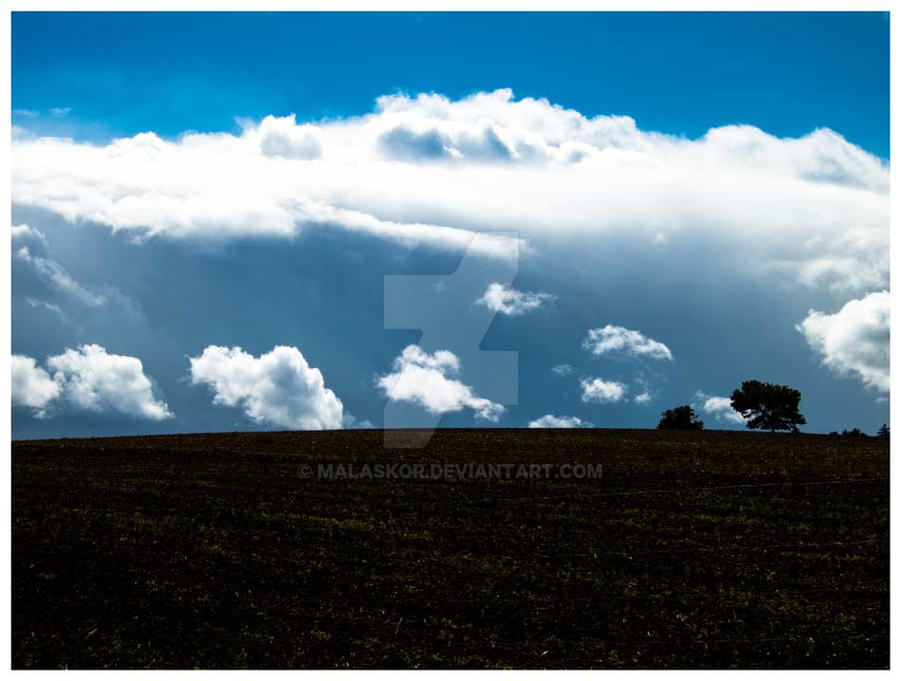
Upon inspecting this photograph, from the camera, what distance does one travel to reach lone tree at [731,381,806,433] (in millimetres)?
69750

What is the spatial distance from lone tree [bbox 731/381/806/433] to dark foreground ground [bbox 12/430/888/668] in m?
42.8

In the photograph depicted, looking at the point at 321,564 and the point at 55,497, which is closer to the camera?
the point at 321,564

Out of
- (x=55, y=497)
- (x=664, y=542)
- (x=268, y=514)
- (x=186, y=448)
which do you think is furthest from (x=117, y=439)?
(x=664, y=542)

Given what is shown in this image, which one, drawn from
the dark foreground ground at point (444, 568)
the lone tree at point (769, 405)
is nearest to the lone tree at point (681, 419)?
the lone tree at point (769, 405)

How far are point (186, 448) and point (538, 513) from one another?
1855 centimetres

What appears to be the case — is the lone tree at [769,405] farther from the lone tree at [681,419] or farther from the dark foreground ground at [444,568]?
the dark foreground ground at [444,568]

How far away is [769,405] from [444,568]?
5963 cm

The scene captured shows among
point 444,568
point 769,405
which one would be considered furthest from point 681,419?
point 444,568

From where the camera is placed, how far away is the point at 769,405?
7062cm

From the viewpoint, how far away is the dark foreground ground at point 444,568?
14484 mm

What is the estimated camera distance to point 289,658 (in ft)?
45.6

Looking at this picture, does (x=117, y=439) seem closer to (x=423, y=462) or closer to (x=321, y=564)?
(x=423, y=462)

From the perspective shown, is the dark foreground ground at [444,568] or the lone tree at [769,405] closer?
the dark foreground ground at [444,568]

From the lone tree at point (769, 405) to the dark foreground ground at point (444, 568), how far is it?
1683 inches
